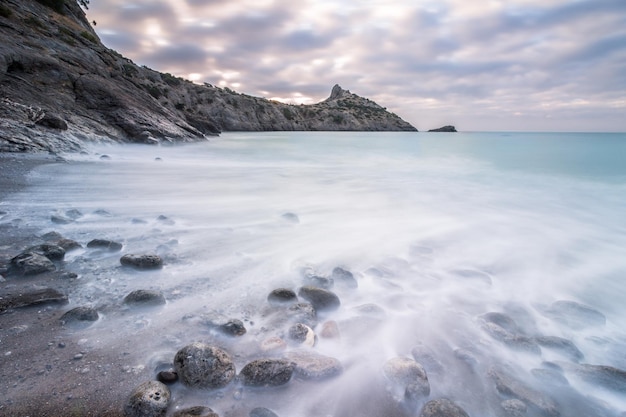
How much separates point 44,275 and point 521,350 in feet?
12.6

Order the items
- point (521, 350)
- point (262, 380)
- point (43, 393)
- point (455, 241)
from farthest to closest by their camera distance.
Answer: point (455, 241) < point (521, 350) < point (262, 380) < point (43, 393)

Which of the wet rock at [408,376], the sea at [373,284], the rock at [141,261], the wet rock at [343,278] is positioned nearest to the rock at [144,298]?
the sea at [373,284]

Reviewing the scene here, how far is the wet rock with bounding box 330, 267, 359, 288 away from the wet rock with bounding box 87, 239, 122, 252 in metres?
2.32

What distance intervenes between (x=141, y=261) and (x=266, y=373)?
1893mm

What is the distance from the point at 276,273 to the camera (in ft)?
11.0

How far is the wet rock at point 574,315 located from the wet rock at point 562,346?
0.40 metres

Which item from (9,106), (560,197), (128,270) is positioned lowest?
(560,197)

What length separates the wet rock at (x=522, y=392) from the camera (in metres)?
1.86

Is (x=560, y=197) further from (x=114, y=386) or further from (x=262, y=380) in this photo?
(x=114, y=386)

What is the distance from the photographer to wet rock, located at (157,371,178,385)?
69.2 inches

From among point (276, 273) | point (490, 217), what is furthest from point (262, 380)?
point (490, 217)

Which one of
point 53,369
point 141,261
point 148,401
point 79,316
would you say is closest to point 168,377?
point 148,401

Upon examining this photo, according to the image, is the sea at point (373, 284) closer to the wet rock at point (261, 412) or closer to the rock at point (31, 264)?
the wet rock at point (261, 412)

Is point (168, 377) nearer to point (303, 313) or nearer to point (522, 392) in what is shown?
point (303, 313)
